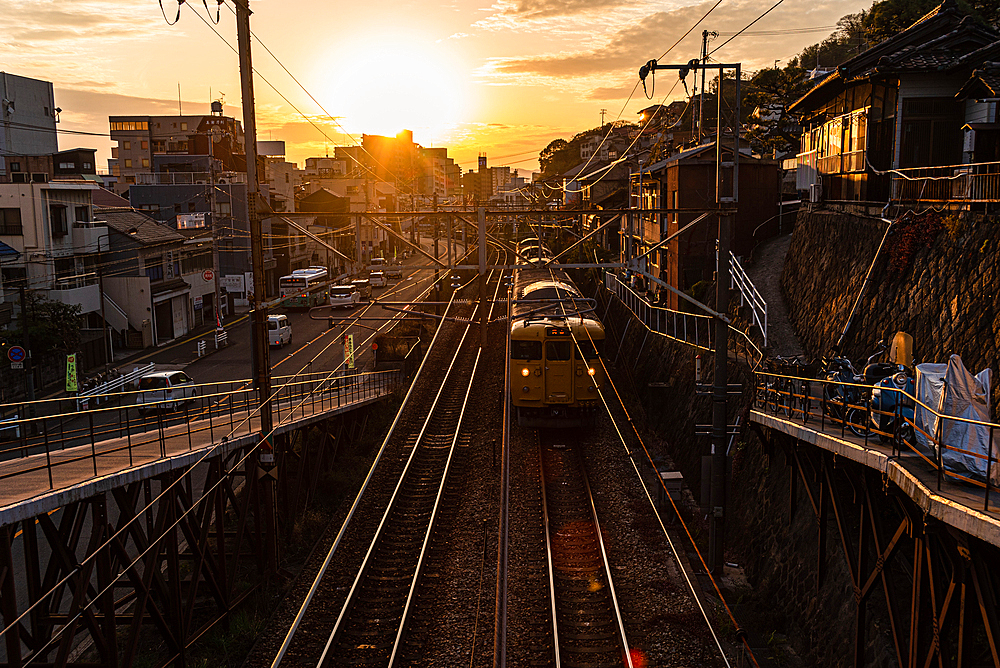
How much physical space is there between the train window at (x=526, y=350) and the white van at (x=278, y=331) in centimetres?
1638

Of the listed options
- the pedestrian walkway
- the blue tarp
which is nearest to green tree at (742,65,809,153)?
the pedestrian walkway

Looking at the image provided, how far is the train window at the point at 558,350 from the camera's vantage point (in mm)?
17078

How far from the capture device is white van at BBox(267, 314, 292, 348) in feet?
100

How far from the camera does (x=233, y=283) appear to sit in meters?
41.6

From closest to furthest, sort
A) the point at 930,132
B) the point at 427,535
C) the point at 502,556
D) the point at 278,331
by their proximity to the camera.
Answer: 1. the point at 502,556
2. the point at 427,535
3. the point at 930,132
4. the point at 278,331

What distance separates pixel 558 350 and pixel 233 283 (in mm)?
29912

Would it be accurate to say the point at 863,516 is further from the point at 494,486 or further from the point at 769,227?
the point at 769,227

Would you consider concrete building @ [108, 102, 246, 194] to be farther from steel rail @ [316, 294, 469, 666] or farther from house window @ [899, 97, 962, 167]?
house window @ [899, 97, 962, 167]

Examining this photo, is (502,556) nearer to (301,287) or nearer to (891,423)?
(891,423)

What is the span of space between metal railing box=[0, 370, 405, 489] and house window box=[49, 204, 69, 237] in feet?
27.1

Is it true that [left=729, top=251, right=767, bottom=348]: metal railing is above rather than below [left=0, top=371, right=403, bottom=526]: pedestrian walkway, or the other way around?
above

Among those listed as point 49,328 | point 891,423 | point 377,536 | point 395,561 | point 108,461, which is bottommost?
point 395,561

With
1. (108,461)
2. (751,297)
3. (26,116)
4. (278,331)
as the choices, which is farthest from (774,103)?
(26,116)

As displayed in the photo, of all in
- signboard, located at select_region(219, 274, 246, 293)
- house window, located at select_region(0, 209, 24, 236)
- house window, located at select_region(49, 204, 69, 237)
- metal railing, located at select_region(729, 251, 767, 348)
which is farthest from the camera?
signboard, located at select_region(219, 274, 246, 293)
